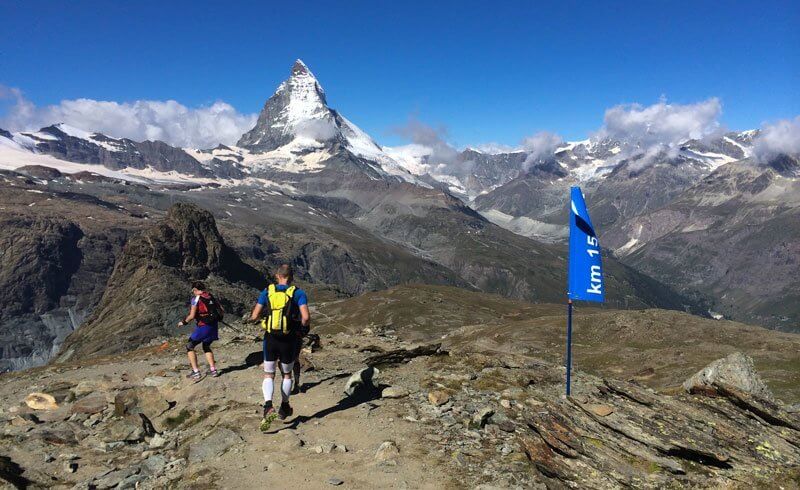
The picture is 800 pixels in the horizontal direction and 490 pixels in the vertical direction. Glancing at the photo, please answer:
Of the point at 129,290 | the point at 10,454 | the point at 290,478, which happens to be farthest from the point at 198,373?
the point at 129,290

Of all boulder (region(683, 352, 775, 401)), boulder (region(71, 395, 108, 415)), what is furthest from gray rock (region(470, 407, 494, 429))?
boulder (region(71, 395, 108, 415))

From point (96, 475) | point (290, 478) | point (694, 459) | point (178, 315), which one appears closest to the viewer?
point (290, 478)

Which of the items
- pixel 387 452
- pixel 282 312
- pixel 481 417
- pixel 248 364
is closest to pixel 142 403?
pixel 248 364

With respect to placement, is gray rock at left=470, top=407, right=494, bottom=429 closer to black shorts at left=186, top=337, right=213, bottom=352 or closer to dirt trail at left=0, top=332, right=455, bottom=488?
dirt trail at left=0, top=332, right=455, bottom=488

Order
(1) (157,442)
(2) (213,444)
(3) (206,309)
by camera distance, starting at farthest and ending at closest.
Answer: (3) (206,309)
(1) (157,442)
(2) (213,444)

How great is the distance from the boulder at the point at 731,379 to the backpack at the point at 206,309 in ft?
71.9

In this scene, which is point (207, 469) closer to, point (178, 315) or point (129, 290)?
point (178, 315)

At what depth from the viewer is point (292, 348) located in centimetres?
1677

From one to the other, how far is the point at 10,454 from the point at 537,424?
1722cm

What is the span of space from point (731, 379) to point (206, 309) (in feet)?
79.5

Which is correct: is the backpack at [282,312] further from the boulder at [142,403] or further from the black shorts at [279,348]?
the boulder at [142,403]

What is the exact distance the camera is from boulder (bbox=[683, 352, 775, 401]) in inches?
904

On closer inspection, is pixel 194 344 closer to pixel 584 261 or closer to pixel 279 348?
pixel 279 348

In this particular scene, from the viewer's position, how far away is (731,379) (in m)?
23.5
